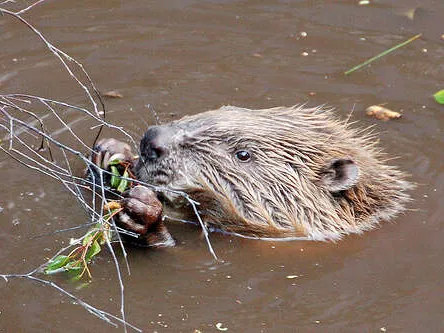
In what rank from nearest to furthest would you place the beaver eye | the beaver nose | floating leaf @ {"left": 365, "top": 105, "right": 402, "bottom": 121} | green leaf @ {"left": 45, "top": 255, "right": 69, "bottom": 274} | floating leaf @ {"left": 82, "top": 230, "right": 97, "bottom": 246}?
floating leaf @ {"left": 82, "top": 230, "right": 97, "bottom": 246} < green leaf @ {"left": 45, "top": 255, "right": 69, "bottom": 274} < the beaver nose < the beaver eye < floating leaf @ {"left": 365, "top": 105, "right": 402, "bottom": 121}

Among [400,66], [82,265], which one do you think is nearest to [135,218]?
[82,265]

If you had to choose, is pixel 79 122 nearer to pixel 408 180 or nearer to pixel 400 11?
pixel 408 180

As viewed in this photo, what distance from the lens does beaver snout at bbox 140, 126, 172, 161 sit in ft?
15.6

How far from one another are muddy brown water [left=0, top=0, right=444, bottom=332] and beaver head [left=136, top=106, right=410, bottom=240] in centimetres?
12

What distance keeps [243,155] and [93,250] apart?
108 centimetres

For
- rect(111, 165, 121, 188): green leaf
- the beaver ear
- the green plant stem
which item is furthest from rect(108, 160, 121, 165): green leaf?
the green plant stem

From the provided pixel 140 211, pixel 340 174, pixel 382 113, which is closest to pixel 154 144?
pixel 140 211

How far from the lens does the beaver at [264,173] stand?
4.78m

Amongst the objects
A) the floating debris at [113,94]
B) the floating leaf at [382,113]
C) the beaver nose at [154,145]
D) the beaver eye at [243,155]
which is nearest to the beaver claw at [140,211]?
the beaver nose at [154,145]

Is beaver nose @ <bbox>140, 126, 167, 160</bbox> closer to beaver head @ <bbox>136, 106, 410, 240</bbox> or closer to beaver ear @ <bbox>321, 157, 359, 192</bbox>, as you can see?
beaver head @ <bbox>136, 106, 410, 240</bbox>

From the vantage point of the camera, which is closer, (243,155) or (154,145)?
(154,145)

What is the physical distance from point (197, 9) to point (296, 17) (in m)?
0.75

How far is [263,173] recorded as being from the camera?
4.86m

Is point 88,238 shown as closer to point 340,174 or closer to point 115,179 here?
point 115,179
